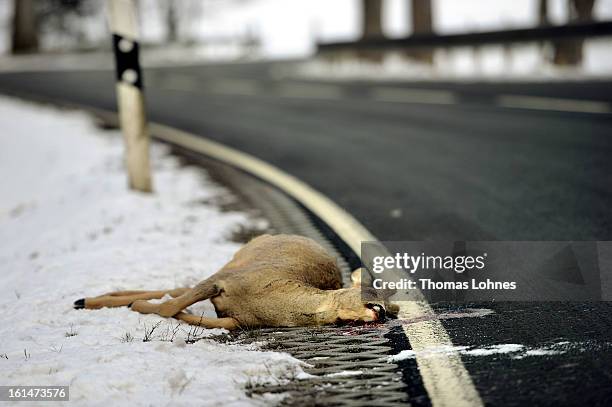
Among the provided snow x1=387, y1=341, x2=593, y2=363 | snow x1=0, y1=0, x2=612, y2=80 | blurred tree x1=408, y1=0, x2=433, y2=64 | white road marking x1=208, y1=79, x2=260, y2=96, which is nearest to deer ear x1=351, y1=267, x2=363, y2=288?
snow x1=387, y1=341, x2=593, y2=363

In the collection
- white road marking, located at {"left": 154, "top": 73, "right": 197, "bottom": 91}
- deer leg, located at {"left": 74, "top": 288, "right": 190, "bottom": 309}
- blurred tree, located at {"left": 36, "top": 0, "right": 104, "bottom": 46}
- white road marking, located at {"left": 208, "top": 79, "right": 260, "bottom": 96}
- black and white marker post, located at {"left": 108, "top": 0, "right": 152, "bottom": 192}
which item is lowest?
white road marking, located at {"left": 208, "top": 79, "right": 260, "bottom": 96}

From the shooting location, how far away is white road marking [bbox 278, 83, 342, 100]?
17.0 metres

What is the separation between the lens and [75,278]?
15.7 ft

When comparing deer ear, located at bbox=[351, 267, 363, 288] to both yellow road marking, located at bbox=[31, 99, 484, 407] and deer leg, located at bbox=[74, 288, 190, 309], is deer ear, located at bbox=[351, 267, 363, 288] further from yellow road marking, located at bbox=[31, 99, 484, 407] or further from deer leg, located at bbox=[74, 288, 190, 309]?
deer leg, located at bbox=[74, 288, 190, 309]

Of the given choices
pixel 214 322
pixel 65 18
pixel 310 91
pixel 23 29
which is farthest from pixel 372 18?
pixel 65 18

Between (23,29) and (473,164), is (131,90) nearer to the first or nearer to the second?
(473,164)

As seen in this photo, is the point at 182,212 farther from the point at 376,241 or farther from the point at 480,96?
the point at 480,96

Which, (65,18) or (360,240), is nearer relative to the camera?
(360,240)

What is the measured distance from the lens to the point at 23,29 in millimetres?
38844

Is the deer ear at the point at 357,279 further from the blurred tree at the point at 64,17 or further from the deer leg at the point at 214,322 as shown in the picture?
the blurred tree at the point at 64,17

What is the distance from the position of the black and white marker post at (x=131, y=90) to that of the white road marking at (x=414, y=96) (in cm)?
850

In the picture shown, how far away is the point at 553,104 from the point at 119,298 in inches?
420

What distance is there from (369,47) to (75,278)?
1960 centimetres

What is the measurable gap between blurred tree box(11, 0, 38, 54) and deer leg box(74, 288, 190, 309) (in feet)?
122
